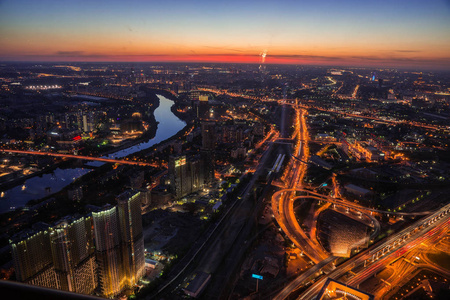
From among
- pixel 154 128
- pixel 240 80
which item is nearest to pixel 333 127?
pixel 154 128

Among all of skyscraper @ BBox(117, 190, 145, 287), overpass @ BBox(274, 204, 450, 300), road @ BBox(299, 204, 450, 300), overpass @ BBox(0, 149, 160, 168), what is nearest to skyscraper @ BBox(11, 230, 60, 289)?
skyscraper @ BBox(117, 190, 145, 287)

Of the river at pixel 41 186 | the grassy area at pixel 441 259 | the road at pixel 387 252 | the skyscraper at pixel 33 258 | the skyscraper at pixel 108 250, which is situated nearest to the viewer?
the skyscraper at pixel 33 258

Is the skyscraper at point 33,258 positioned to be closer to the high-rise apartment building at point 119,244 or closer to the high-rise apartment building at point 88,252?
the high-rise apartment building at point 88,252

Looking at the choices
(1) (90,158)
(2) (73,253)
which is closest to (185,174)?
(2) (73,253)

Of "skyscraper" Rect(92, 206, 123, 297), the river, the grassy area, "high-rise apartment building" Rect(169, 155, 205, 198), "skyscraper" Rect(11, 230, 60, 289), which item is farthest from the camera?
the river

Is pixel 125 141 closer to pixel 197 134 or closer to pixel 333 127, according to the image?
pixel 197 134

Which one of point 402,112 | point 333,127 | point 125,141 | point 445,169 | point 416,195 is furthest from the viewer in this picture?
point 402,112

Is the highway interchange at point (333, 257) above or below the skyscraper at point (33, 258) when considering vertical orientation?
below

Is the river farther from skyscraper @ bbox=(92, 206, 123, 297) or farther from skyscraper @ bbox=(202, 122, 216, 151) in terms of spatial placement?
skyscraper @ bbox=(92, 206, 123, 297)

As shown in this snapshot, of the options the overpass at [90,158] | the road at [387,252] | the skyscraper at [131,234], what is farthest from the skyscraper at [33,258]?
the overpass at [90,158]
